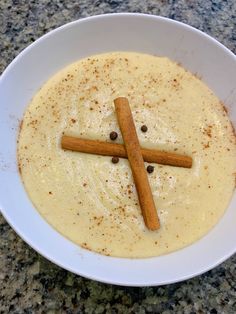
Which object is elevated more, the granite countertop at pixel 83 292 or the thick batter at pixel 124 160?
the thick batter at pixel 124 160

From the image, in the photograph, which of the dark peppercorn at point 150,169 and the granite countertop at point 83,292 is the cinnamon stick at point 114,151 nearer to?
the dark peppercorn at point 150,169

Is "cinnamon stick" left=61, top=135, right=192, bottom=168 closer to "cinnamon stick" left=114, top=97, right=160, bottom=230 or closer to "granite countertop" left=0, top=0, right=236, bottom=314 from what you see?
"cinnamon stick" left=114, top=97, right=160, bottom=230

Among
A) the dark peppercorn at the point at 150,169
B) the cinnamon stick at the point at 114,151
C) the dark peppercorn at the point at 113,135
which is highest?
the dark peppercorn at the point at 113,135

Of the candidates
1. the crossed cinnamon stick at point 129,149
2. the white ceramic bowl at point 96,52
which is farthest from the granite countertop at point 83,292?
the crossed cinnamon stick at point 129,149

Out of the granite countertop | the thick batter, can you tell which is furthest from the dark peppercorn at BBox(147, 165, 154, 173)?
the granite countertop

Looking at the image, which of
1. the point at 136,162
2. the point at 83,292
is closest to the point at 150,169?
the point at 136,162

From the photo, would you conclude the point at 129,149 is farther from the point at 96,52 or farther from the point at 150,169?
the point at 96,52
